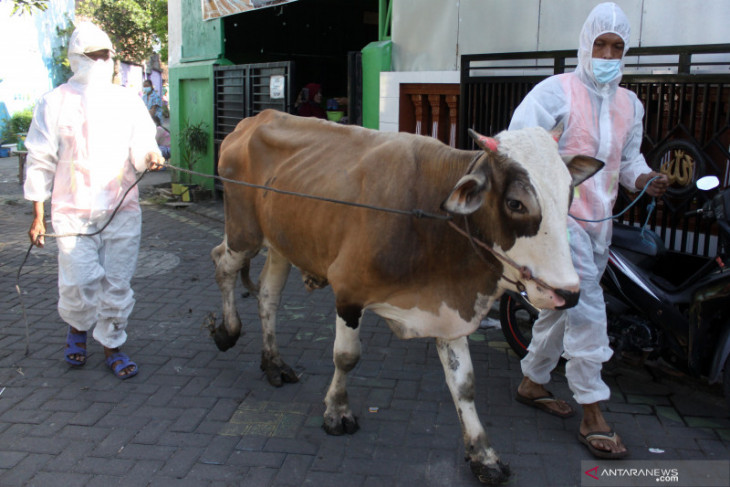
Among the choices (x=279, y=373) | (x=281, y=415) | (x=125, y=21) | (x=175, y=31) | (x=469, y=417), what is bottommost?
(x=281, y=415)

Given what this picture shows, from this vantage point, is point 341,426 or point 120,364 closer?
point 341,426

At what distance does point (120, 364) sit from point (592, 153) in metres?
3.35

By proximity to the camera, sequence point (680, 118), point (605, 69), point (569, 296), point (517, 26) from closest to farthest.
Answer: point (569, 296), point (605, 69), point (680, 118), point (517, 26)

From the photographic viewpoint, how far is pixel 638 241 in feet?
14.5

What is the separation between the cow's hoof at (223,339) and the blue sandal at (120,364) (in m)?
0.58

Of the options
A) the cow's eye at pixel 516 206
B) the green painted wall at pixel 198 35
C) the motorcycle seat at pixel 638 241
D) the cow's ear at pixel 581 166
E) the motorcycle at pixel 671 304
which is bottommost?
the motorcycle at pixel 671 304

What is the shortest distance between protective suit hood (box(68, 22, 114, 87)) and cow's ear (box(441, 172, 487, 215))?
288cm

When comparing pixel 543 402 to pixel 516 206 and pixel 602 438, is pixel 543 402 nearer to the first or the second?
pixel 602 438

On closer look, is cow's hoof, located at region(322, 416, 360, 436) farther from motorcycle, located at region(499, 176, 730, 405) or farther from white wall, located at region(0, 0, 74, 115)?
white wall, located at region(0, 0, 74, 115)

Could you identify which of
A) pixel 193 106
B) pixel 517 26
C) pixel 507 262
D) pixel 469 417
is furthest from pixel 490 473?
pixel 193 106

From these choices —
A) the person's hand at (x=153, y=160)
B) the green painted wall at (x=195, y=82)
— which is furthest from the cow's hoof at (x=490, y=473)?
the green painted wall at (x=195, y=82)

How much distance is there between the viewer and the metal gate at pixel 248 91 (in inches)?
378

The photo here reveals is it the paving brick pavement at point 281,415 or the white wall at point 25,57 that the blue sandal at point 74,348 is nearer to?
the paving brick pavement at point 281,415

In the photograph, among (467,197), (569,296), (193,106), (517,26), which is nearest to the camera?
(569,296)
